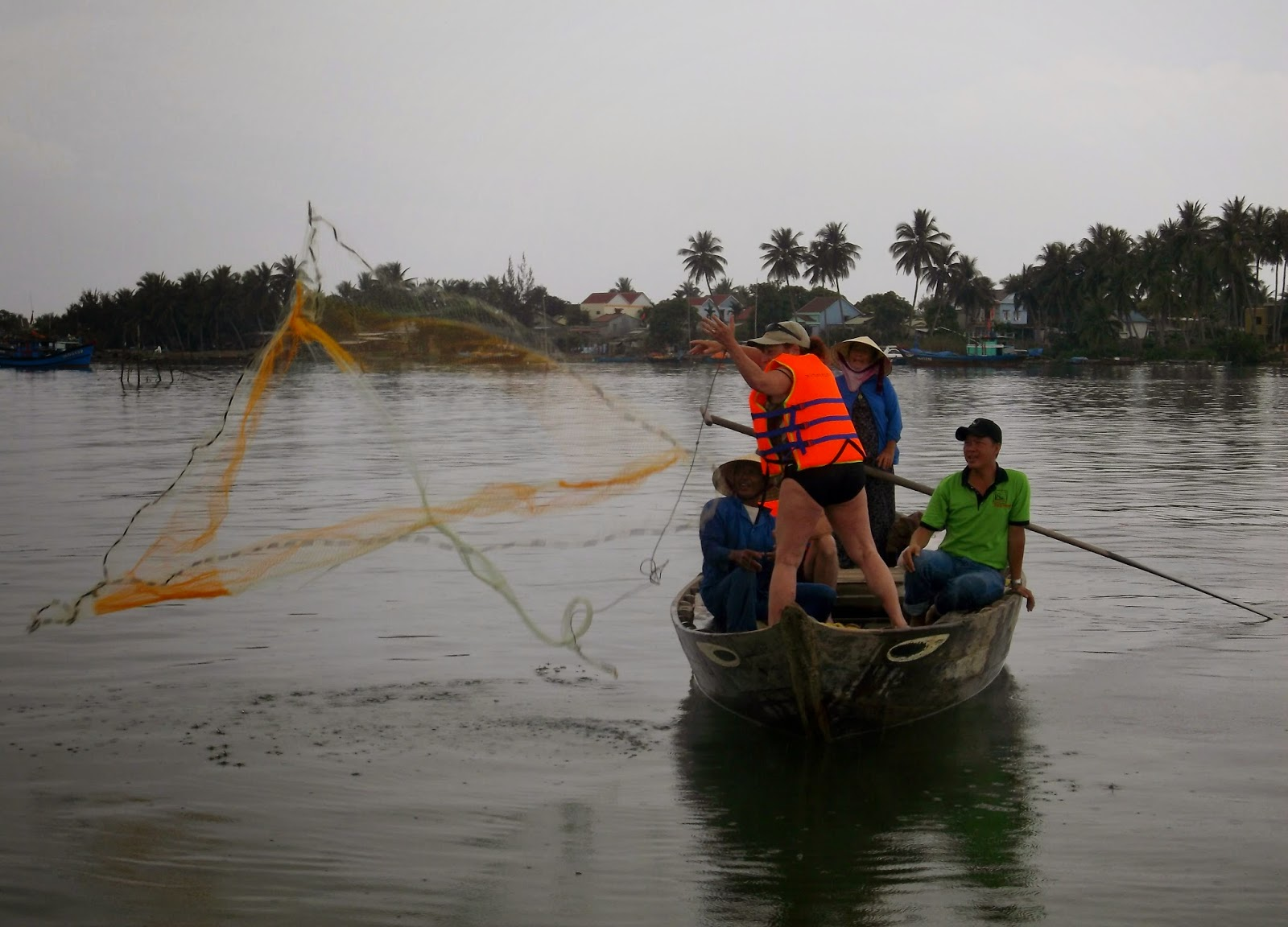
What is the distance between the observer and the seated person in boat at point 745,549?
7.63 m

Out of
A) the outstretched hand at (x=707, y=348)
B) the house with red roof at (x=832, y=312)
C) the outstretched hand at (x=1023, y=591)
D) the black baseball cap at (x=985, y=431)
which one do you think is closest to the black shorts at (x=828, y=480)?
the outstretched hand at (x=707, y=348)

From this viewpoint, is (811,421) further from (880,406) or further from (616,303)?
(616,303)

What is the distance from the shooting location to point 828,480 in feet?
22.8

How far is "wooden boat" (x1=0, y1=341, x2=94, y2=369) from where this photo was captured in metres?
97.6

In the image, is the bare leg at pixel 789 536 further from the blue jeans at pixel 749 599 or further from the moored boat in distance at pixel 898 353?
the moored boat in distance at pixel 898 353

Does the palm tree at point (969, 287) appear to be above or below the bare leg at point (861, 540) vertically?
above

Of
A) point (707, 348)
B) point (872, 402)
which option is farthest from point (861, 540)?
point (872, 402)

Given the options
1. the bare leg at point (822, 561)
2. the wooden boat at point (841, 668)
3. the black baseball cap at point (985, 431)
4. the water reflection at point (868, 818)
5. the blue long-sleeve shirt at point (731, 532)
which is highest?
the black baseball cap at point (985, 431)

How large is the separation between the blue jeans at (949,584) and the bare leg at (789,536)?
4.44ft

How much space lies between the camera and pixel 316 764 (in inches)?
288

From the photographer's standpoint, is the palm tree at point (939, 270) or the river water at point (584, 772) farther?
the palm tree at point (939, 270)

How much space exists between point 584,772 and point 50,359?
102 meters

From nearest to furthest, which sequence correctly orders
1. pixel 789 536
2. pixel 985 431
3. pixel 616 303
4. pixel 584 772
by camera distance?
1. pixel 789 536
2. pixel 584 772
3. pixel 985 431
4. pixel 616 303

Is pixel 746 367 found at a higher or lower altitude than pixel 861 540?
higher
